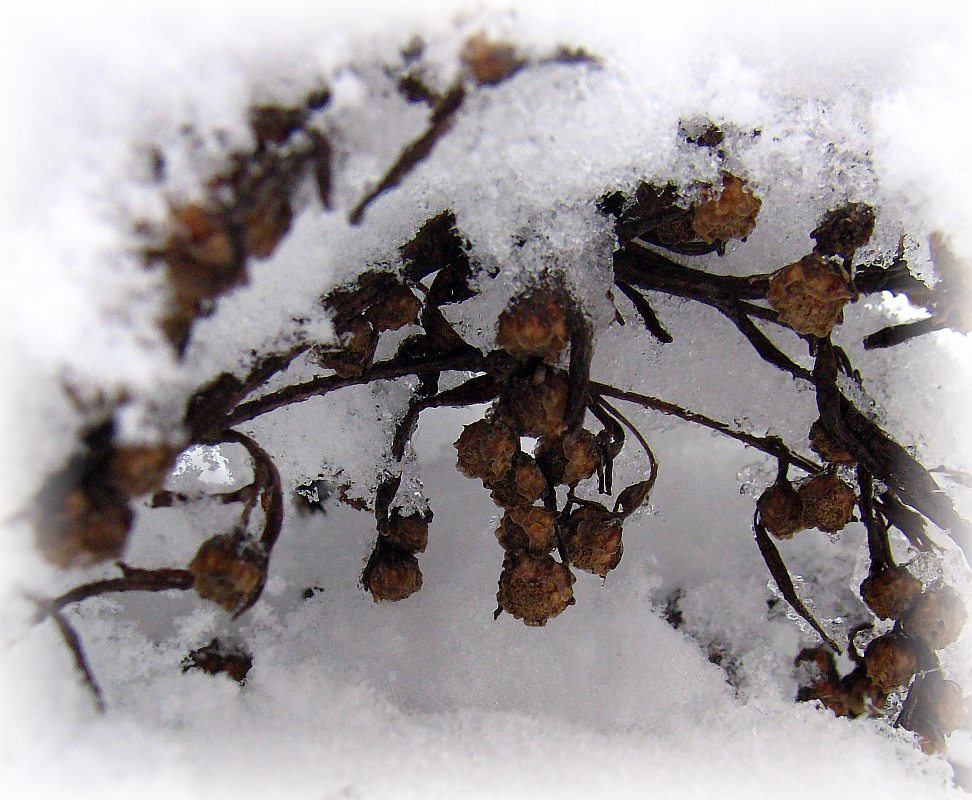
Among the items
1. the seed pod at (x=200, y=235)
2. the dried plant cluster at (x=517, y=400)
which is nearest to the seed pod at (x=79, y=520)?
the dried plant cluster at (x=517, y=400)

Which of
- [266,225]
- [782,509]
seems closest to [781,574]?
[782,509]

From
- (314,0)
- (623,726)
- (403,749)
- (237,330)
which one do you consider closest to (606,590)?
(623,726)

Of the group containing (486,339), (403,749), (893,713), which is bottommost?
(403,749)

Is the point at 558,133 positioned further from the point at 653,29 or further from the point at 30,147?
the point at 30,147

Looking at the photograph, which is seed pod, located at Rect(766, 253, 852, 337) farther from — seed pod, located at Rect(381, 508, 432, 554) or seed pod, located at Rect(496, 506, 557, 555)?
seed pod, located at Rect(381, 508, 432, 554)

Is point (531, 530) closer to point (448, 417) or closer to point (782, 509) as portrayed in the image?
point (782, 509)
